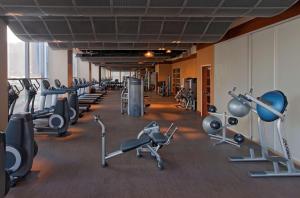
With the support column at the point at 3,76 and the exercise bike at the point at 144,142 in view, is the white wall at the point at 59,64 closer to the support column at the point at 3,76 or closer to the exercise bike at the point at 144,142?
the support column at the point at 3,76

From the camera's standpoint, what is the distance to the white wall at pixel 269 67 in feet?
18.1

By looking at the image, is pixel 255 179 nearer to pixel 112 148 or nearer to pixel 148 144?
pixel 148 144

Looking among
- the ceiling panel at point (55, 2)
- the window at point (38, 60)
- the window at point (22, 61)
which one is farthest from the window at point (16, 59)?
the ceiling panel at point (55, 2)

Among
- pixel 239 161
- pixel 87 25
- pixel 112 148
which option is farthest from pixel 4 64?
pixel 239 161

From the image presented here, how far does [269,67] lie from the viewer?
6.48 m

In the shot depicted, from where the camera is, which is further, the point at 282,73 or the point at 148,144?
the point at 282,73

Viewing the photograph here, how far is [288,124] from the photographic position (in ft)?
18.8

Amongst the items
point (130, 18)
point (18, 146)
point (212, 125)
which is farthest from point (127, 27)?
point (18, 146)

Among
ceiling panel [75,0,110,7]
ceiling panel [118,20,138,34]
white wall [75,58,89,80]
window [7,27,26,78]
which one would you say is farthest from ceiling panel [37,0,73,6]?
white wall [75,58,89,80]

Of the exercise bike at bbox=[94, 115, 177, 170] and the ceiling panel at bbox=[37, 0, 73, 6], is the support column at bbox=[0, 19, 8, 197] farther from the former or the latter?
the exercise bike at bbox=[94, 115, 177, 170]

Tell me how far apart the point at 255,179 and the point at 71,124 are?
6.38m

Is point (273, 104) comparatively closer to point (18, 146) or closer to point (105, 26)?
point (18, 146)

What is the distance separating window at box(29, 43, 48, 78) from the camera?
39.9 feet

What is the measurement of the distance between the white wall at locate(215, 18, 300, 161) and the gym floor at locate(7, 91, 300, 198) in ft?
2.56
